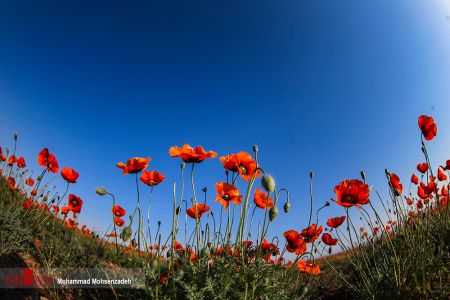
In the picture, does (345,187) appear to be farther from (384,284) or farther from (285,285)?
(285,285)

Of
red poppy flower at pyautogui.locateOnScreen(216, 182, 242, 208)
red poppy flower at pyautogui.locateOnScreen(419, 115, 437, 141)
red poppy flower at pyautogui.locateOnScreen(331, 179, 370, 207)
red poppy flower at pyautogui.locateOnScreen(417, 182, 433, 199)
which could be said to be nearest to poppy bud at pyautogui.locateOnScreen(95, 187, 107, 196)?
red poppy flower at pyautogui.locateOnScreen(216, 182, 242, 208)

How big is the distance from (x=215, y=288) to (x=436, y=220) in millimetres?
3382

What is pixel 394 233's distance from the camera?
4160 millimetres

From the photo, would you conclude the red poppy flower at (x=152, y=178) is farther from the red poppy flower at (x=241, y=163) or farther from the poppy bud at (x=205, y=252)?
the poppy bud at (x=205, y=252)

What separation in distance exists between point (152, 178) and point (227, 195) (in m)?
0.82

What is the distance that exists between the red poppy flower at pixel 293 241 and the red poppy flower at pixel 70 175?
302cm

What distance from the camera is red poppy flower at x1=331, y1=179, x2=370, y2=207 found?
280 centimetres

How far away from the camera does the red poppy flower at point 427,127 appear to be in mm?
3254

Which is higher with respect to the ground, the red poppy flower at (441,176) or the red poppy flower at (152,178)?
the red poppy flower at (441,176)

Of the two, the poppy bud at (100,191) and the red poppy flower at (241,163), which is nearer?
the poppy bud at (100,191)

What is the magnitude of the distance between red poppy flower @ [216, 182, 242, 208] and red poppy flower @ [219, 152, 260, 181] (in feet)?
0.50

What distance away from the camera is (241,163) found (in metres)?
2.86

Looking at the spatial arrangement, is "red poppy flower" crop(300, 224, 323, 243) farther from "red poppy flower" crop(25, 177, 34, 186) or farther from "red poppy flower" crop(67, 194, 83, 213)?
"red poppy flower" crop(25, 177, 34, 186)

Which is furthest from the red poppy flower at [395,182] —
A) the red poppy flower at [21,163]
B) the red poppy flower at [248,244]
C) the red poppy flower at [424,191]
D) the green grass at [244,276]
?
the red poppy flower at [21,163]
